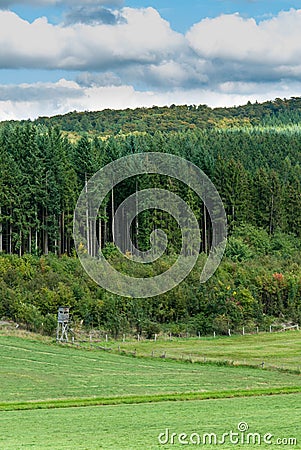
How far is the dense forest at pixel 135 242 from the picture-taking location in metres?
76.2

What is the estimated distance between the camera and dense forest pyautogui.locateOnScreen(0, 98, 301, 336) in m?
76.2

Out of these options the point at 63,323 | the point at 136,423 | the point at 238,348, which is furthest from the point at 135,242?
the point at 136,423

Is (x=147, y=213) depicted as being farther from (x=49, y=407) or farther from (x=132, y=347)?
(x=49, y=407)

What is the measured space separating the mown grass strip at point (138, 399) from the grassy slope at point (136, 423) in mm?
1362

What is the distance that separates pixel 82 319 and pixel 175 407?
4198cm

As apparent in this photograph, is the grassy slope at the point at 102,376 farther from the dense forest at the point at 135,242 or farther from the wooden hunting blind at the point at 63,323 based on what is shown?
the dense forest at the point at 135,242

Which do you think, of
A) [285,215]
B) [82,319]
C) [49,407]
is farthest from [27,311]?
[285,215]

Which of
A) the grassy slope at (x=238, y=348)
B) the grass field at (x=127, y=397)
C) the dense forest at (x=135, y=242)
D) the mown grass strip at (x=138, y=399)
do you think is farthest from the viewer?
the dense forest at (x=135, y=242)

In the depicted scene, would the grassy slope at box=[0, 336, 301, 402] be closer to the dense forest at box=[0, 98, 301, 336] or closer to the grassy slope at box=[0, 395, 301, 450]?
the grassy slope at box=[0, 395, 301, 450]

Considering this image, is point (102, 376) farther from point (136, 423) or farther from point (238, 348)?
point (238, 348)

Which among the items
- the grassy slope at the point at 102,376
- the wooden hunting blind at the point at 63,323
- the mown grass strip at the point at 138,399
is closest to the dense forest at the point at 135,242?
the wooden hunting blind at the point at 63,323

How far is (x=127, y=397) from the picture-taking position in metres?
37.1

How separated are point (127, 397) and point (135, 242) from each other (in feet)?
186

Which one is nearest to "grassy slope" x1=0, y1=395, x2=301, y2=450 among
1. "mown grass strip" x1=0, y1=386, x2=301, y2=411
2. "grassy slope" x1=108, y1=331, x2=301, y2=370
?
"mown grass strip" x1=0, y1=386, x2=301, y2=411
